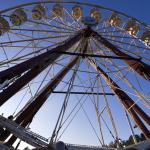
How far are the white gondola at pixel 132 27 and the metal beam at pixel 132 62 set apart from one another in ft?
12.7

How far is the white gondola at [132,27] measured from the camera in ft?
72.9

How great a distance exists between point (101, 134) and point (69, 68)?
4198 millimetres

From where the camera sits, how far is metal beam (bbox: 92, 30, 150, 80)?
1595cm

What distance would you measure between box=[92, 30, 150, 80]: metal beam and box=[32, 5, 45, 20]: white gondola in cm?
354

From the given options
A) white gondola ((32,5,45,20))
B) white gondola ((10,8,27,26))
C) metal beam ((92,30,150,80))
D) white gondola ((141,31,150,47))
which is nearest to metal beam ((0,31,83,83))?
metal beam ((92,30,150,80))

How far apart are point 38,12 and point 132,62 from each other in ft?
22.1

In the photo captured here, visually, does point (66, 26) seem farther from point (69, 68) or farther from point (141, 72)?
point (141, 72)

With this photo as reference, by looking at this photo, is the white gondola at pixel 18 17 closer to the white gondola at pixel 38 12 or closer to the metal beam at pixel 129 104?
the white gondola at pixel 38 12

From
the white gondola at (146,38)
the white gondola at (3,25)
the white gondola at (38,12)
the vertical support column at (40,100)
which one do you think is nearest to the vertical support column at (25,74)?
the vertical support column at (40,100)

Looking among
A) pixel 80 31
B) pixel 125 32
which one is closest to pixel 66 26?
pixel 80 31

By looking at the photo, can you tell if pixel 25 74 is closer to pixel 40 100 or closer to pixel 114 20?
pixel 40 100

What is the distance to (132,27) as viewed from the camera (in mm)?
22250

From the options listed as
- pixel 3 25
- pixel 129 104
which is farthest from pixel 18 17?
pixel 129 104

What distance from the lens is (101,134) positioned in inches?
687
